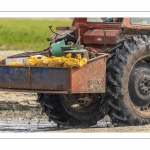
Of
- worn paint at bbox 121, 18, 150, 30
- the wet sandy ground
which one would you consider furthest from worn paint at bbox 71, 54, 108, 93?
worn paint at bbox 121, 18, 150, 30

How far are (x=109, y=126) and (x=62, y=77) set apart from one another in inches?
62.3

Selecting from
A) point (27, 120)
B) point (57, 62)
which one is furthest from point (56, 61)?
point (27, 120)

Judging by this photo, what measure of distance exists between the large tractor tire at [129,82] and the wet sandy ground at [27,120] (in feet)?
0.62

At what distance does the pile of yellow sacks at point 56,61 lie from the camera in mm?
9547

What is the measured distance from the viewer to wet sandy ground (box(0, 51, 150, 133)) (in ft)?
33.8

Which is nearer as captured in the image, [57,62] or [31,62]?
[57,62]

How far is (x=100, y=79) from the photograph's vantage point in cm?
995

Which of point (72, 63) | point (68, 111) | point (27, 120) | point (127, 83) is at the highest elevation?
point (72, 63)

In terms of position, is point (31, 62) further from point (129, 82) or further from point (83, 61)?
point (129, 82)

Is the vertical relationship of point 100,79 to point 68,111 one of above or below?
above

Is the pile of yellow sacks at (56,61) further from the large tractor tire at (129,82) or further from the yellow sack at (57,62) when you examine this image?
the large tractor tire at (129,82)

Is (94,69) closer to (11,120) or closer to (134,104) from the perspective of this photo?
(134,104)

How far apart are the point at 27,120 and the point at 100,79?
7.32 feet

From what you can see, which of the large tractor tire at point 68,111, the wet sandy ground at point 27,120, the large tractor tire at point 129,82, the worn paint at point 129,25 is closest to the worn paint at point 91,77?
the large tractor tire at point 129,82
